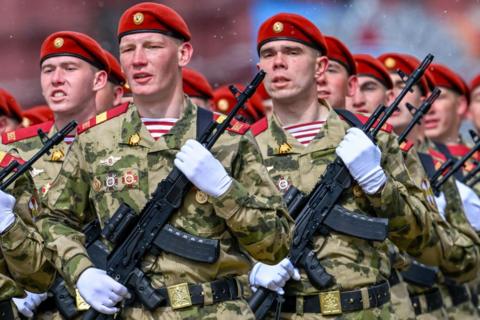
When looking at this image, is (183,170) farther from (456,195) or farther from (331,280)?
(456,195)

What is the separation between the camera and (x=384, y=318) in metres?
10.1

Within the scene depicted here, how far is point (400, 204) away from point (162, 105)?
5.98 feet

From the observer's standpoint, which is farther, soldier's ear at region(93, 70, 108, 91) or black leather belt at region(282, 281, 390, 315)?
soldier's ear at region(93, 70, 108, 91)

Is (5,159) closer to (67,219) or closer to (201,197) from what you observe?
(67,219)

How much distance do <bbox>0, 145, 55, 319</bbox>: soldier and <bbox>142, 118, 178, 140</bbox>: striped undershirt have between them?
749 mm

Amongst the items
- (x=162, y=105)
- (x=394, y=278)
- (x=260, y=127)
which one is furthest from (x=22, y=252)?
(x=394, y=278)

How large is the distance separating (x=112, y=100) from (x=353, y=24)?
33.9 feet

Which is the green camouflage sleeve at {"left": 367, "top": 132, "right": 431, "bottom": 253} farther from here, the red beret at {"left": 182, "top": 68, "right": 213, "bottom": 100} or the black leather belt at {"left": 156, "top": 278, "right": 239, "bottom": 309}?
the red beret at {"left": 182, "top": 68, "right": 213, "bottom": 100}

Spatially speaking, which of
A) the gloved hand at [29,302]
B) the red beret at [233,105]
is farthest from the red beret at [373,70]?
the gloved hand at [29,302]

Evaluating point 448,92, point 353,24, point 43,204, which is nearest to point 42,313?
Answer: point 43,204

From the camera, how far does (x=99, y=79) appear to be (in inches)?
447

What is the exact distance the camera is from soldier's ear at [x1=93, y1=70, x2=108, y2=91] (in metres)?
11.3

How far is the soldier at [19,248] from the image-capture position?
29.4 feet

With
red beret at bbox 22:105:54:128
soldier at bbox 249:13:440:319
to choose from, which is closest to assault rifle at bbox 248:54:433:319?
soldier at bbox 249:13:440:319
